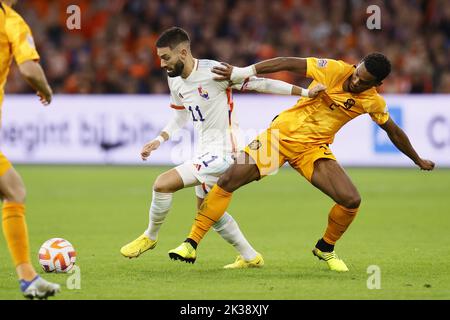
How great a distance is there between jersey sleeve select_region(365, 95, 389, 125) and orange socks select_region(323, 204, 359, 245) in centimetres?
83

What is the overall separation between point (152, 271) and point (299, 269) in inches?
51.0

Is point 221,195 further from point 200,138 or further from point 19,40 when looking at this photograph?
point 19,40

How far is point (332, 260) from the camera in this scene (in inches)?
326

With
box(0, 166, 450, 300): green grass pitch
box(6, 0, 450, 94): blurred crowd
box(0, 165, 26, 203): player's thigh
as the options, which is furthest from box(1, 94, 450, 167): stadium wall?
box(0, 165, 26, 203): player's thigh

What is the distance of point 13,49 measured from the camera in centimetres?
636

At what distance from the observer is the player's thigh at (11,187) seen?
6.44 m

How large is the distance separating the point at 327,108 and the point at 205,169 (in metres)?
1.21

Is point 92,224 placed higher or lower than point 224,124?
lower

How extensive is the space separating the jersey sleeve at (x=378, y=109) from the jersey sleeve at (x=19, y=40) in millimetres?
3139

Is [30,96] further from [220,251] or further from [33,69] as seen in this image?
[33,69]

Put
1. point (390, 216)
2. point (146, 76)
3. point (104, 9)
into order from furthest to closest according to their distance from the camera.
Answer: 1. point (104, 9)
2. point (146, 76)
3. point (390, 216)

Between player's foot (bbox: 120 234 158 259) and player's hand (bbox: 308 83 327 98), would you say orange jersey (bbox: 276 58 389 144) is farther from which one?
player's foot (bbox: 120 234 158 259)

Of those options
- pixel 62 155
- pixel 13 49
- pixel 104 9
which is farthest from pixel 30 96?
pixel 13 49
